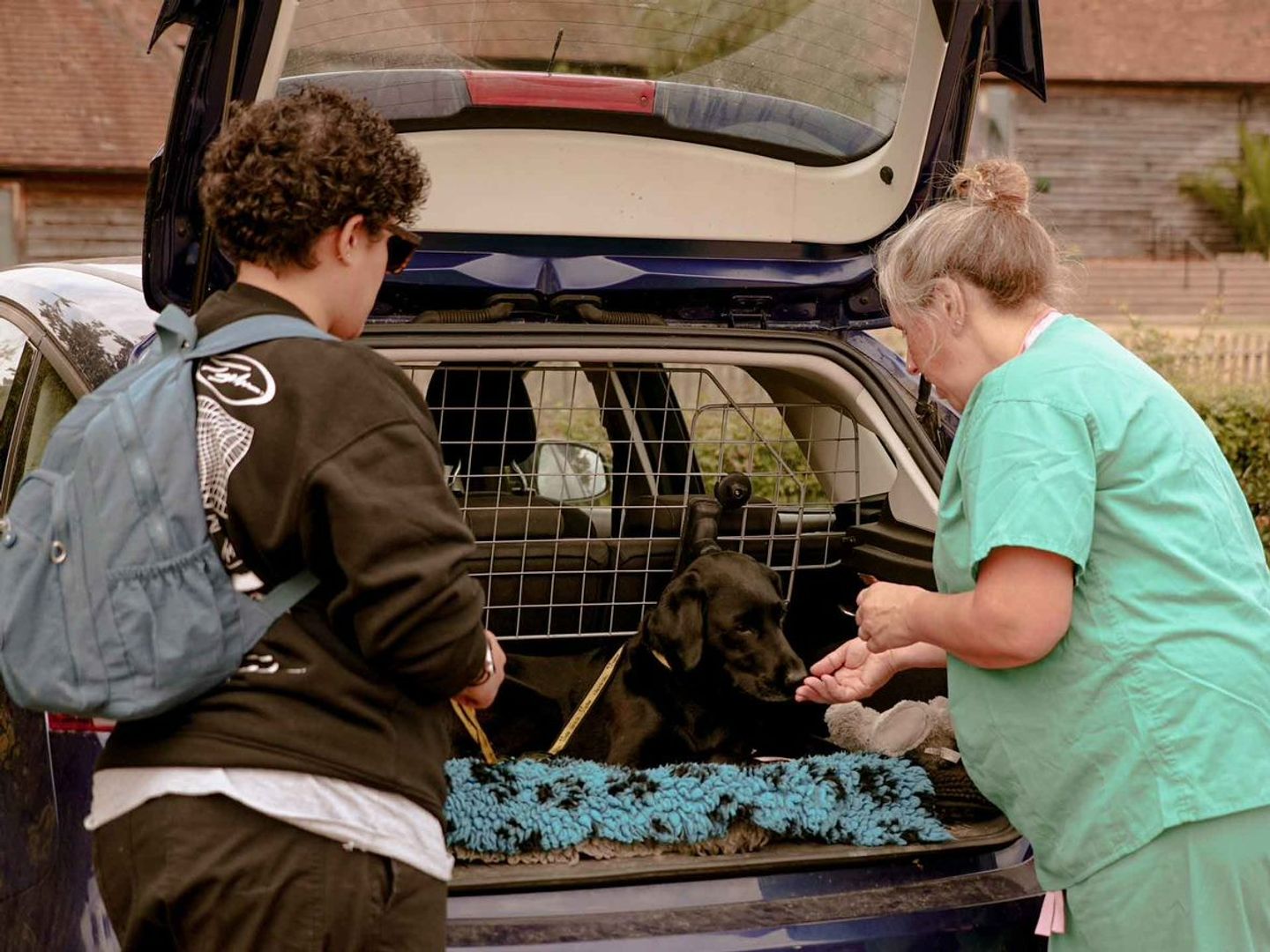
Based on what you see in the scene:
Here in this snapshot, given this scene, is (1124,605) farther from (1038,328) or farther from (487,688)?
(487,688)

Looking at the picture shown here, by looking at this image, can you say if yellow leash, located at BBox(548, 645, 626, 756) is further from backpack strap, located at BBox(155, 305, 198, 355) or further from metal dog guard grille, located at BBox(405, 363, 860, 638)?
backpack strap, located at BBox(155, 305, 198, 355)

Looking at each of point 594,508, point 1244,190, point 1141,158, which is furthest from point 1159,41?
point 594,508

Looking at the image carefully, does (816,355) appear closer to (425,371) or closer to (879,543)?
(879,543)

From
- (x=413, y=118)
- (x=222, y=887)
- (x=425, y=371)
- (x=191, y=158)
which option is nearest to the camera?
(x=222, y=887)

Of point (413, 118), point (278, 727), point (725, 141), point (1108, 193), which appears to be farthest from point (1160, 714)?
point (1108, 193)

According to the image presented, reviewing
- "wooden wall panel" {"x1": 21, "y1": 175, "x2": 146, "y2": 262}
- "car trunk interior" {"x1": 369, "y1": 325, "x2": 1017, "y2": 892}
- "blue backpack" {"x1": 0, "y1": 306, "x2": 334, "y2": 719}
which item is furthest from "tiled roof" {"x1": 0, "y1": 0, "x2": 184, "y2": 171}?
"blue backpack" {"x1": 0, "y1": 306, "x2": 334, "y2": 719}

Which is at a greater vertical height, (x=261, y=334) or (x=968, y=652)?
(x=261, y=334)

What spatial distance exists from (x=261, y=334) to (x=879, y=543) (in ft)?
6.66

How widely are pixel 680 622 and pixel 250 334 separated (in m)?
1.84

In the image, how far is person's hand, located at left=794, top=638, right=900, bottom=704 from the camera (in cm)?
256

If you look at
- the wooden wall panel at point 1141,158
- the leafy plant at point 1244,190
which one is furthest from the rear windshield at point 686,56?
the wooden wall panel at point 1141,158

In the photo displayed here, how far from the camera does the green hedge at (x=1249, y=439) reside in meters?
8.84

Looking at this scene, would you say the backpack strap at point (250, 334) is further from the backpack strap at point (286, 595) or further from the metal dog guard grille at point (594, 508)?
the metal dog guard grille at point (594, 508)

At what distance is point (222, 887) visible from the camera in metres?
1.64
